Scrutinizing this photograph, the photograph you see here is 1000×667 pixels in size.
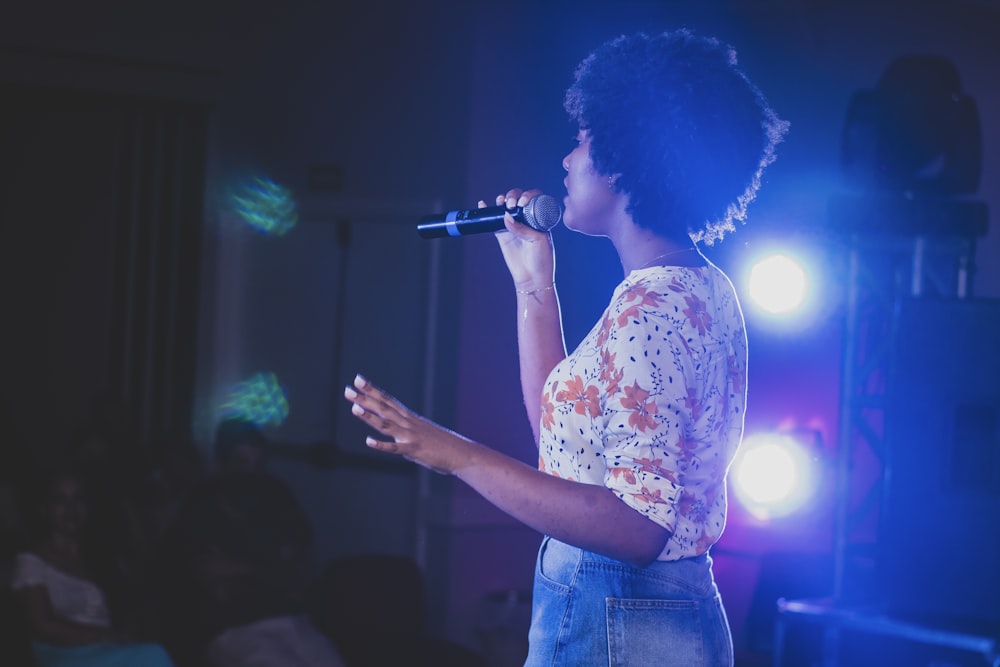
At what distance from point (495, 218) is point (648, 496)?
1.96ft

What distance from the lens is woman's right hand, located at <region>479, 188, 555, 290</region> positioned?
1.65 meters

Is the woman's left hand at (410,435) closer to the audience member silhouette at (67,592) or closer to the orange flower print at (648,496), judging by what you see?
the orange flower print at (648,496)

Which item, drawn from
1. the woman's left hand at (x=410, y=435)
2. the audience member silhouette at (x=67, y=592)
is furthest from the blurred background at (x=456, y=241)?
the woman's left hand at (x=410, y=435)

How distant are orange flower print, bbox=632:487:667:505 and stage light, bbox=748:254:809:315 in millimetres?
3506

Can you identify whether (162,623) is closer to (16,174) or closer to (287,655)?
(287,655)

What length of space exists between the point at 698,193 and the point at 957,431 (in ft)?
6.92

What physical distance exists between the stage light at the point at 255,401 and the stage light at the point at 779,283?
95.0 inches

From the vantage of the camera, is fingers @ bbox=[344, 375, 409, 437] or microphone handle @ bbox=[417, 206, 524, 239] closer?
fingers @ bbox=[344, 375, 409, 437]

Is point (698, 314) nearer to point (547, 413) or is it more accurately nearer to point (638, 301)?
point (638, 301)

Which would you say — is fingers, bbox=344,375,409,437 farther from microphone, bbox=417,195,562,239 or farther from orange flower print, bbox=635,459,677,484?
microphone, bbox=417,195,562,239

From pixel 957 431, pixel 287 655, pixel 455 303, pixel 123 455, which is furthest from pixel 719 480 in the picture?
pixel 123 455

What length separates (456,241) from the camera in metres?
4.82

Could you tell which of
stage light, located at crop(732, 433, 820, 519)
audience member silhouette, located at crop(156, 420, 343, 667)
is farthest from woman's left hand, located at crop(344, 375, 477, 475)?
stage light, located at crop(732, 433, 820, 519)

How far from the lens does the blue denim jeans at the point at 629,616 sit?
125cm
